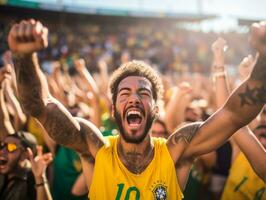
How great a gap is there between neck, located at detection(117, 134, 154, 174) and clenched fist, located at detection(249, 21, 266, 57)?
3.62 feet

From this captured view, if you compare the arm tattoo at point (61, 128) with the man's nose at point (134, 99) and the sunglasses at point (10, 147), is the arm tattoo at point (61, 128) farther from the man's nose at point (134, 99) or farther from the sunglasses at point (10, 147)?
the sunglasses at point (10, 147)

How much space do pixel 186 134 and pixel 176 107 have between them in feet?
6.95

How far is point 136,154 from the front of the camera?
9.20 feet

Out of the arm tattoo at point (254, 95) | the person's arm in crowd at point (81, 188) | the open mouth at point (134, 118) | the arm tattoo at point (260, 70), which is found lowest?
the person's arm in crowd at point (81, 188)

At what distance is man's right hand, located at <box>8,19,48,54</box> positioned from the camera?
79.3 inches

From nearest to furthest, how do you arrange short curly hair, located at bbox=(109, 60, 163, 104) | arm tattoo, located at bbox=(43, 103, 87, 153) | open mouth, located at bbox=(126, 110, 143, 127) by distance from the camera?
arm tattoo, located at bbox=(43, 103, 87, 153) < open mouth, located at bbox=(126, 110, 143, 127) < short curly hair, located at bbox=(109, 60, 163, 104)

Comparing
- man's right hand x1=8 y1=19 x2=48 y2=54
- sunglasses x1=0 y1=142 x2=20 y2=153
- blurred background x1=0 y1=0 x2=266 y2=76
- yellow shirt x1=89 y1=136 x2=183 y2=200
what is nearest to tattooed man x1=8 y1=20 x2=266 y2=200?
yellow shirt x1=89 y1=136 x2=183 y2=200

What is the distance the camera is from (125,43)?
22.7 m

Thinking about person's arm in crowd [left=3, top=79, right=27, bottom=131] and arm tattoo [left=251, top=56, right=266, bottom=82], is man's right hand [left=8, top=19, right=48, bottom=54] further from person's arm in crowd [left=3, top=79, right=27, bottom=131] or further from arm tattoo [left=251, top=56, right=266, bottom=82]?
person's arm in crowd [left=3, top=79, right=27, bottom=131]

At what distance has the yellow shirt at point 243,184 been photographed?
351 centimetres

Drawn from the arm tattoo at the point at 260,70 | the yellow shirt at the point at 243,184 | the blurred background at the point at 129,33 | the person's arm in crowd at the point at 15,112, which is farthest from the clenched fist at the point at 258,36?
the blurred background at the point at 129,33

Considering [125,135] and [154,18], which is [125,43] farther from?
[125,135]

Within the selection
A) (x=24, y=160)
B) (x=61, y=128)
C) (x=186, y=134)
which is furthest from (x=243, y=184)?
(x=24, y=160)

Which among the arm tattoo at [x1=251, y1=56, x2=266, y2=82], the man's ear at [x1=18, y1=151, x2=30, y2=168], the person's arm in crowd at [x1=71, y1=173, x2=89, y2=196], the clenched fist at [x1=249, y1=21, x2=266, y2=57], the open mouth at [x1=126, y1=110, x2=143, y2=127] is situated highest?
the clenched fist at [x1=249, y1=21, x2=266, y2=57]
